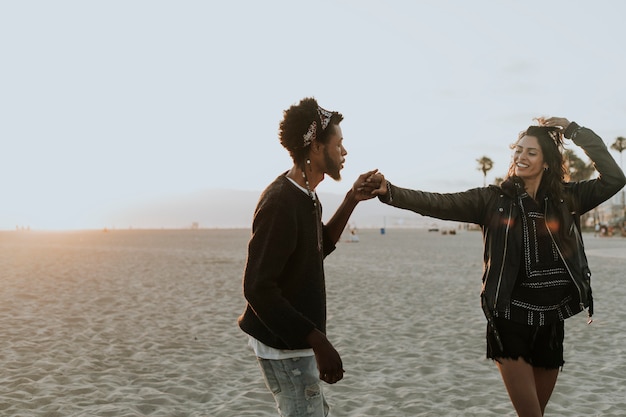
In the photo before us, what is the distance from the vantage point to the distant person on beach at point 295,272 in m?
2.55

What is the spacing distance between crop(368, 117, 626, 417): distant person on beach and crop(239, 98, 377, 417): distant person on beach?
0.66 meters

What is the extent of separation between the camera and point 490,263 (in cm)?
348

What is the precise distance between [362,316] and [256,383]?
15.4 ft

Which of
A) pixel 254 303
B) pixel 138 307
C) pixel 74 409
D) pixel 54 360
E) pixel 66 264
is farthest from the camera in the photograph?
pixel 66 264

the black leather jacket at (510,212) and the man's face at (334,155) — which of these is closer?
the man's face at (334,155)

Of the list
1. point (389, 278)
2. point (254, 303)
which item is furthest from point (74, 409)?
point (389, 278)

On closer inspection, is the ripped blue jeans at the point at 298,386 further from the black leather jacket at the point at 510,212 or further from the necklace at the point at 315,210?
the black leather jacket at the point at 510,212

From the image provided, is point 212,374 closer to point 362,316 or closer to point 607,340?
point 362,316

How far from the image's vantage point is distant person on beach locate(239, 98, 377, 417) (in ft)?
8.36

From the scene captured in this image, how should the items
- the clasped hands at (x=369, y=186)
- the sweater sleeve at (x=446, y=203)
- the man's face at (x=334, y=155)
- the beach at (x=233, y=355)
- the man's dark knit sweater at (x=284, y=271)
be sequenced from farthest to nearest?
the beach at (x=233, y=355), the sweater sleeve at (x=446, y=203), the clasped hands at (x=369, y=186), the man's face at (x=334, y=155), the man's dark knit sweater at (x=284, y=271)

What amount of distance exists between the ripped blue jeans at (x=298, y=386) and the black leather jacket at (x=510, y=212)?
3.48 feet

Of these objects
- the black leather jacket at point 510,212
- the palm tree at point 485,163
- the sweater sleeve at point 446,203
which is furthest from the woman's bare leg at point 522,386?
the palm tree at point 485,163

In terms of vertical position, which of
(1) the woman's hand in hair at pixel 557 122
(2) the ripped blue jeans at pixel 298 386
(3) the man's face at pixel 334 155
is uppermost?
(1) the woman's hand in hair at pixel 557 122

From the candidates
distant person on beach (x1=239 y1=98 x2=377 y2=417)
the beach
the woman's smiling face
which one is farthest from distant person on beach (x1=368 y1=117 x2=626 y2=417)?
the beach
